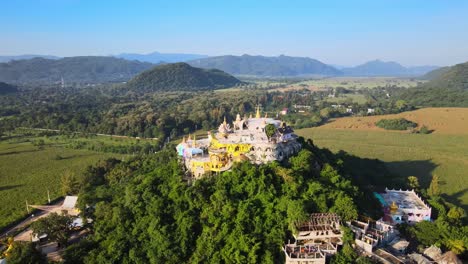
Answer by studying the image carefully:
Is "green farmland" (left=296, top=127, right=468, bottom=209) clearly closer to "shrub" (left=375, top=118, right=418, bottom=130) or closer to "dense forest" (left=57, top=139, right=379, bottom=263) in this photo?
"shrub" (left=375, top=118, right=418, bottom=130)

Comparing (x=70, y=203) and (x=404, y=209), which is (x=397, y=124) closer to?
(x=404, y=209)

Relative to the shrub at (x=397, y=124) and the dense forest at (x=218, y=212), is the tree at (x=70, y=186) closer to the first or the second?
the dense forest at (x=218, y=212)

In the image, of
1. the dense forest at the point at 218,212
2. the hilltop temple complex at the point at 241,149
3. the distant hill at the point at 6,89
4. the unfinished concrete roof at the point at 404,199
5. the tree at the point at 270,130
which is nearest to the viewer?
the dense forest at the point at 218,212

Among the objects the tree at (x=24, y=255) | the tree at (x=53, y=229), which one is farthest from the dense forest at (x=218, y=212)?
the tree at (x=53, y=229)

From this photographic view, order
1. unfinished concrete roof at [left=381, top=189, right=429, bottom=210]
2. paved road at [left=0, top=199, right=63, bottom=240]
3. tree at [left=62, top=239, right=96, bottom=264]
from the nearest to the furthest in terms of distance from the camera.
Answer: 1. tree at [left=62, top=239, right=96, bottom=264]
2. unfinished concrete roof at [left=381, top=189, right=429, bottom=210]
3. paved road at [left=0, top=199, right=63, bottom=240]

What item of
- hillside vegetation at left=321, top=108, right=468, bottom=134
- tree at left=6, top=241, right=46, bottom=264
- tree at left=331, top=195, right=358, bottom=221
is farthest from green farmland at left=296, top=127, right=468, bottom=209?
tree at left=6, top=241, right=46, bottom=264

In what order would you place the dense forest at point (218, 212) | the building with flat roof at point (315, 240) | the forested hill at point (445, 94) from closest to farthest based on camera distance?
the building with flat roof at point (315, 240) → the dense forest at point (218, 212) → the forested hill at point (445, 94)

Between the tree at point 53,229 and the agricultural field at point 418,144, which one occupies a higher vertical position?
the tree at point 53,229

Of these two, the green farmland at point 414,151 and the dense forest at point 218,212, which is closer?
the dense forest at point 218,212

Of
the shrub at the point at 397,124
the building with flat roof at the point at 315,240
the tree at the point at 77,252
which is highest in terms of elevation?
the building with flat roof at the point at 315,240
